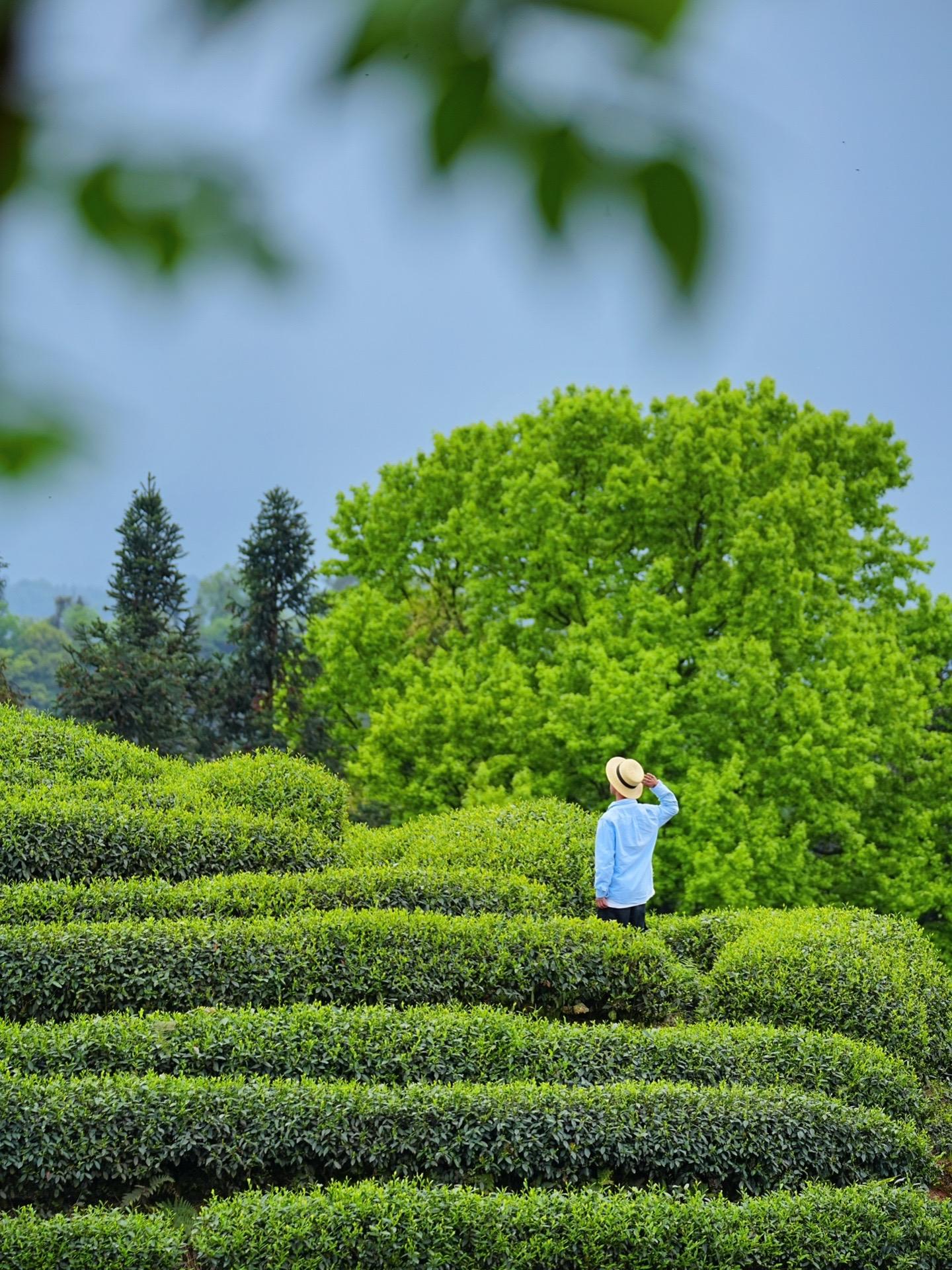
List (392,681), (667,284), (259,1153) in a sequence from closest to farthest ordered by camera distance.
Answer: (667,284) → (259,1153) → (392,681)

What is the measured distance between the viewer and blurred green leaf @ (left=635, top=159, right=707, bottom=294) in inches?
28.0

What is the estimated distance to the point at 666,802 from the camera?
31.8 ft

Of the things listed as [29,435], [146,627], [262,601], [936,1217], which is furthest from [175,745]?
[29,435]

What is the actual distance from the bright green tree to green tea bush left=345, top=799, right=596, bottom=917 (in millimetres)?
3720

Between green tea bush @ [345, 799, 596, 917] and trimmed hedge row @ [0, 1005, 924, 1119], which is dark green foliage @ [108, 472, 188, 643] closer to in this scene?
green tea bush @ [345, 799, 596, 917]

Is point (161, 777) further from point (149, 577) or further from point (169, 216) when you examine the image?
point (149, 577)

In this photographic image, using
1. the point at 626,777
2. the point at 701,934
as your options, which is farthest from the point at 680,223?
the point at 701,934

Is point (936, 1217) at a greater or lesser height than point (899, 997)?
lesser

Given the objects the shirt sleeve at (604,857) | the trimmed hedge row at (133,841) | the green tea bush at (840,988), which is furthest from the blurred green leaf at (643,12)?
the trimmed hedge row at (133,841)

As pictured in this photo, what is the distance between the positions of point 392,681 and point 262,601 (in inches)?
527

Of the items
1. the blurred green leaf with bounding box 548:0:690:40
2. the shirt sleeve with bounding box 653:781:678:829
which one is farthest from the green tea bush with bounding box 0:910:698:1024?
the blurred green leaf with bounding box 548:0:690:40

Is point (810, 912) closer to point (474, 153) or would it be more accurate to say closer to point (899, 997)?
point (899, 997)

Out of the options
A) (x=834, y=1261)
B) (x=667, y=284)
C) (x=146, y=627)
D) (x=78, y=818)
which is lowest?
(x=834, y=1261)

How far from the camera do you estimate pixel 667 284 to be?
2.33ft
